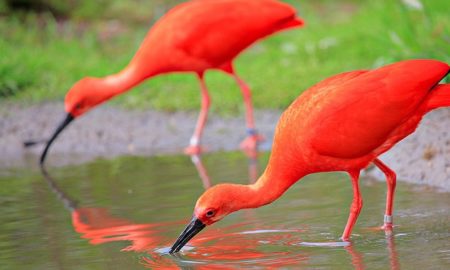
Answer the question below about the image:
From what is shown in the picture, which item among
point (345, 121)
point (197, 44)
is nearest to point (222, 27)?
→ point (197, 44)

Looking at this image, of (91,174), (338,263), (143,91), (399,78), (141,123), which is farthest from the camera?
(143,91)

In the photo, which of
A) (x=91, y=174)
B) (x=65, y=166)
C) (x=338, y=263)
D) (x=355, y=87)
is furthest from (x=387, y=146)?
(x=65, y=166)

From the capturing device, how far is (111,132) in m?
10.5

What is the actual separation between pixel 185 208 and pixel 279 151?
1.26m

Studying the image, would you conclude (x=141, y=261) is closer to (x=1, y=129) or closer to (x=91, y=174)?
(x=91, y=174)

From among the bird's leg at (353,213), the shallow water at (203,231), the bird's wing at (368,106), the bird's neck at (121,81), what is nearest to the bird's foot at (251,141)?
the shallow water at (203,231)

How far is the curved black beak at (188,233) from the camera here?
5.91m

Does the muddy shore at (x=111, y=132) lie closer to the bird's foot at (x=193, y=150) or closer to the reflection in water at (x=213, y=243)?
the bird's foot at (x=193, y=150)

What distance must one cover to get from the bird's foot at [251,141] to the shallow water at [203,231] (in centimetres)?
63

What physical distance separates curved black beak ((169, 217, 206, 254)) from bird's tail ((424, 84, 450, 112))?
4.57ft

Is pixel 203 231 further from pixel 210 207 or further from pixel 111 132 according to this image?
pixel 111 132

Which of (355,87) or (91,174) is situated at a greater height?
(355,87)

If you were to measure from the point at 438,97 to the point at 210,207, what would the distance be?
4.50ft

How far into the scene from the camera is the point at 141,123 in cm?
1075
